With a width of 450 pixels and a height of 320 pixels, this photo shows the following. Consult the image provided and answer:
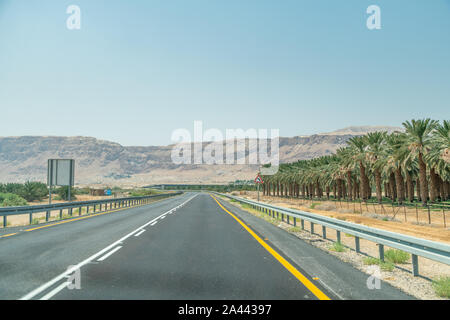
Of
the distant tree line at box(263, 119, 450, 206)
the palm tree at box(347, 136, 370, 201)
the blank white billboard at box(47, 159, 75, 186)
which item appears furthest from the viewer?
the palm tree at box(347, 136, 370, 201)

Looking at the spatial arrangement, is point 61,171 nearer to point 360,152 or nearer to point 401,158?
point 401,158

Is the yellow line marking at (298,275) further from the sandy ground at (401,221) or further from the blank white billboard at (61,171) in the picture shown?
the blank white billboard at (61,171)

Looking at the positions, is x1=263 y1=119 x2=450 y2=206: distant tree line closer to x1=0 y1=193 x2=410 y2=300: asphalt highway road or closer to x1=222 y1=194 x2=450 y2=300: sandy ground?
x1=222 y1=194 x2=450 y2=300: sandy ground

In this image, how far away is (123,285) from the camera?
583 centimetres

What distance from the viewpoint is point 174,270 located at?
6941 millimetres

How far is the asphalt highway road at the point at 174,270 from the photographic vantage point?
541 centimetres

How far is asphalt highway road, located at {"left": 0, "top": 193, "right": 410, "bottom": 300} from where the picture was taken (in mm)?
5414

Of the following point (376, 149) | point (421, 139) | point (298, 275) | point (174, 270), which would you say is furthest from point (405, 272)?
point (376, 149)

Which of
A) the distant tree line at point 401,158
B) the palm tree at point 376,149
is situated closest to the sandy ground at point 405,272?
the distant tree line at point 401,158

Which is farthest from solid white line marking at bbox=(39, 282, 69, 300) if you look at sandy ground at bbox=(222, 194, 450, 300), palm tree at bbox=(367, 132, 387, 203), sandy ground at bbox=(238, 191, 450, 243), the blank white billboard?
palm tree at bbox=(367, 132, 387, 203)

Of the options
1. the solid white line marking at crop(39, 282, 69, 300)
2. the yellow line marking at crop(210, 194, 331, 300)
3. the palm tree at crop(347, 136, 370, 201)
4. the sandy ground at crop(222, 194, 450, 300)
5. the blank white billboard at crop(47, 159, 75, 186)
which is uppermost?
the palm tree at crop(347, 136, 370, 201)
